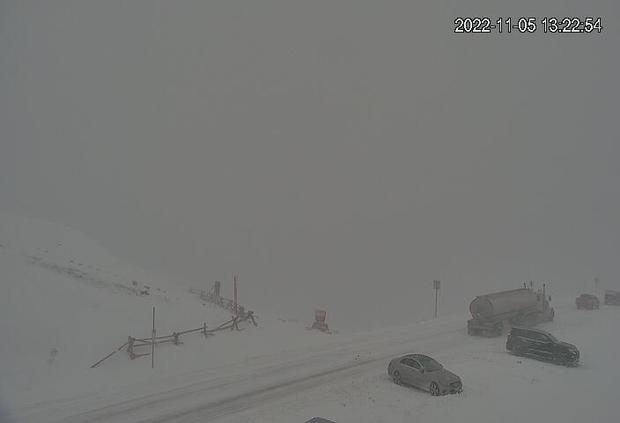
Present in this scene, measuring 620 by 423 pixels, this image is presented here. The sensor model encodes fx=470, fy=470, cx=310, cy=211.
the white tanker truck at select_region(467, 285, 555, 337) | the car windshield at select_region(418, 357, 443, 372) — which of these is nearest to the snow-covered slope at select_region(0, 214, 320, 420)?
the car windshield at select_region(418, 357, 443, 372)

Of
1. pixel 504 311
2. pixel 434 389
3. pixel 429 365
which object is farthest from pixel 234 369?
pixel 504 311

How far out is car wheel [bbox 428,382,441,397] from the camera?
738 inches

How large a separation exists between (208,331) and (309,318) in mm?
54199

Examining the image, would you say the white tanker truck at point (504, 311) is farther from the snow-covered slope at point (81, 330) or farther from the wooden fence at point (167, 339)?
the wooden fence at point (167, 339)

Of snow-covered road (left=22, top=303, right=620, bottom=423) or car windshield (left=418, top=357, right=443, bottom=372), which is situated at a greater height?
car windshield (left=418, top=357, right=443, bottom=372)

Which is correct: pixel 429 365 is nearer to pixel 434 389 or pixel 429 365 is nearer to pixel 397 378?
pixel 434 389

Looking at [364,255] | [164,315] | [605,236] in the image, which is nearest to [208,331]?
[164,315]

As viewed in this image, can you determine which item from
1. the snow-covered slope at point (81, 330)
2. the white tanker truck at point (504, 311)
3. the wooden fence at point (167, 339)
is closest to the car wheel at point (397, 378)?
the snow-covered slope at point (81, 330)

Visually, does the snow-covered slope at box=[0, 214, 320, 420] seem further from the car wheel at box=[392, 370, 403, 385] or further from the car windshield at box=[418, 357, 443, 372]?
the car windshield at box=[418, 357, 443, 372]

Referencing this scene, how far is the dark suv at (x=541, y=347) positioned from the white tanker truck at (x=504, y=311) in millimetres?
4821

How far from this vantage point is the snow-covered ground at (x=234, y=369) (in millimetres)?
16891

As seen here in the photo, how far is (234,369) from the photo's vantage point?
73.2 feet

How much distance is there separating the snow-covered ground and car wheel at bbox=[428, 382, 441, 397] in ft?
1.36

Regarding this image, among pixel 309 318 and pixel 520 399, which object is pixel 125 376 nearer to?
pixel 520 399
